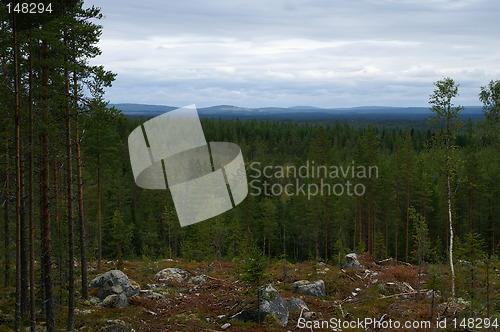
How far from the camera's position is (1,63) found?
14.7 meters

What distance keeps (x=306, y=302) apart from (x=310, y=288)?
1.75 metres

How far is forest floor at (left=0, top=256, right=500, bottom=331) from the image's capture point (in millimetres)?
15109

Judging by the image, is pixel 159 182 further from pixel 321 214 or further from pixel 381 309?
pixel 381 309

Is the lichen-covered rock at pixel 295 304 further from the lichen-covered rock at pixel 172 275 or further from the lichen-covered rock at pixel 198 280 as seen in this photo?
the lichen-covered rock at pixel 172 275

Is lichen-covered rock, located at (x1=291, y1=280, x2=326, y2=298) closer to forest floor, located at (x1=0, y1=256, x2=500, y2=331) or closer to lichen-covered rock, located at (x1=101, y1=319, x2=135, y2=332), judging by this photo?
forest floor, located at (x1=0, y1=256, x2=500, y2=331)

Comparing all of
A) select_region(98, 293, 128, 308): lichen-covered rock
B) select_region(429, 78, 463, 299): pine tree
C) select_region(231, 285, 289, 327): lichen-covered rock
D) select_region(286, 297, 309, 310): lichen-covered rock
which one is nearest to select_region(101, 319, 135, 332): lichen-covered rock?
select_region(98, 293, 128, 308): lichen-covered rock

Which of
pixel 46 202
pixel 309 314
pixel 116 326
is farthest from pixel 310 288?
pixel 46 202

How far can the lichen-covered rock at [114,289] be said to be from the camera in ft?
57.5

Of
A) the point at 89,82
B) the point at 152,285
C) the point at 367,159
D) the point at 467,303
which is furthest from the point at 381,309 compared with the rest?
the point at 367,159

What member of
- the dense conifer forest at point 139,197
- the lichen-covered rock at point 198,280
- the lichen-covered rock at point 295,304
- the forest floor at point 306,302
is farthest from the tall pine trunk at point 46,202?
the lichen-covered rock at point 198,280

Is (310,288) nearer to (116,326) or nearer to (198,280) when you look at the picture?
(198,280)

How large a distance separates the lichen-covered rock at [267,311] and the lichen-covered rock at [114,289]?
523 cm

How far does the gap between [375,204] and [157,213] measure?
90.9 feet

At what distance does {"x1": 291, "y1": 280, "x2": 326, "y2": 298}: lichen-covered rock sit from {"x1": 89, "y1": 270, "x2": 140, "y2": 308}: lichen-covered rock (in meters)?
7.90
